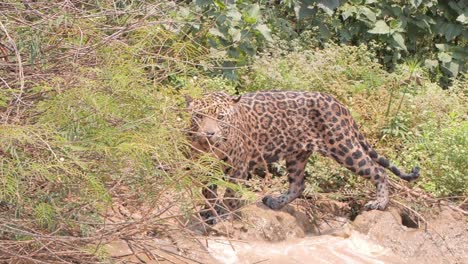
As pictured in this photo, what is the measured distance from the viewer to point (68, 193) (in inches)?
224

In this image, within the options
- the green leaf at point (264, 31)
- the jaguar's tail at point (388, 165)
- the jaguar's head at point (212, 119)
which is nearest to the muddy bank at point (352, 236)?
the jaguar's tail at point (388, 165)

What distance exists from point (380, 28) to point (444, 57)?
31.6 inches

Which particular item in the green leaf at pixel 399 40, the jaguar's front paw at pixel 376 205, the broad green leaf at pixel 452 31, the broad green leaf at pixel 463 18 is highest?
the broad green leaf at pixel 463 18

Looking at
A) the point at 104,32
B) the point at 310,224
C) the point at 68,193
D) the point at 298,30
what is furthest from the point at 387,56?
the point at 68,193

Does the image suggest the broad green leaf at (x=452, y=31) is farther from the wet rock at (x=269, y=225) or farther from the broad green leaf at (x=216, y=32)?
the wet rock at (x=269, y=225)

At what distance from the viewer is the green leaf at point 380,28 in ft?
36.8

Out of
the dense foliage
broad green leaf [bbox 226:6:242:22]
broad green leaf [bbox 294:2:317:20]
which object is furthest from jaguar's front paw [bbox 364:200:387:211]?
broad green leaf [bbox 294:2:317:20]

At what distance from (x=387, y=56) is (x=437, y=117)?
1.71m

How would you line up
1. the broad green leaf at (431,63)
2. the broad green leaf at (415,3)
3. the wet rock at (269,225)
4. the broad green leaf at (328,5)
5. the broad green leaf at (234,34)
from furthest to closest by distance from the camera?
1. the broad green leaf at (431,63)
2. the broad green leaf at (415,3)
3. the broad green leaf at (328,5)
4. the broad green leaf at (234,34)
5. the wet rock at (269,225)

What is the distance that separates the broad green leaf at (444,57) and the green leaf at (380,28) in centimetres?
67

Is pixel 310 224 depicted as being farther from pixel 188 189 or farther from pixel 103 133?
pixel 103 133

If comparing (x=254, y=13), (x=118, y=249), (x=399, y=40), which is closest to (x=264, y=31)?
(x=254, y=13)

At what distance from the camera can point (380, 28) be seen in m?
11.3

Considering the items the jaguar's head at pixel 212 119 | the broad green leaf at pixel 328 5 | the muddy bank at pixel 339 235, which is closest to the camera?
the jaguar's head at pixel 212 119
